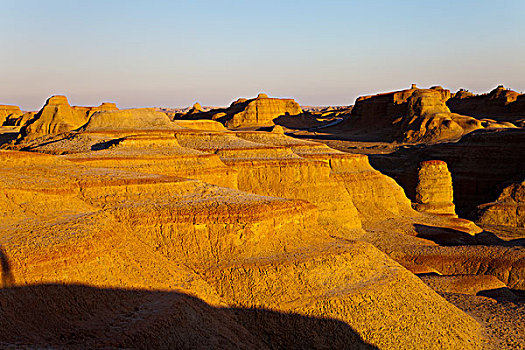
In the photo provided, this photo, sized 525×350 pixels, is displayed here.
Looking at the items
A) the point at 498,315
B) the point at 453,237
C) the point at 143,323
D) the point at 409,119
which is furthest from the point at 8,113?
the point at 498,315

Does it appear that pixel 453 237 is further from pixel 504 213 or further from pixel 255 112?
pixel 255 112

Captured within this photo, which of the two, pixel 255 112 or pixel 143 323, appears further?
pixel 255 112

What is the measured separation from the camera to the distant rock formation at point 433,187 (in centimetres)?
4171

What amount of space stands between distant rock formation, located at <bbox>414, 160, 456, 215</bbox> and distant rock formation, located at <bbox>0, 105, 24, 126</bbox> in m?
100

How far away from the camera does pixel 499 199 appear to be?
43281 mm

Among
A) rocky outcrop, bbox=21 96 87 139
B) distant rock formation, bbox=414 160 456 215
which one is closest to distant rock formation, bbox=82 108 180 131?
distant rock formation, bbox=414 160 456 215

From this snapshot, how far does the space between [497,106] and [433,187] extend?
222 ft

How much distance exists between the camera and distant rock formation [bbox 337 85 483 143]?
3201 inches

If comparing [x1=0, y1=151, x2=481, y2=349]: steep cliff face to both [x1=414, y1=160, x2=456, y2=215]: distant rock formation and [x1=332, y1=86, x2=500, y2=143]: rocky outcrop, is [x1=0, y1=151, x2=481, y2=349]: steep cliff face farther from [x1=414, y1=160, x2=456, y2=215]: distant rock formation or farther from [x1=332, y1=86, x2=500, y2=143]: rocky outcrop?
[x1=332, y1=86, x2=500, y2=143]: rocky outcrop

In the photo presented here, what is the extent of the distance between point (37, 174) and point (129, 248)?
Result: 7.32 meters

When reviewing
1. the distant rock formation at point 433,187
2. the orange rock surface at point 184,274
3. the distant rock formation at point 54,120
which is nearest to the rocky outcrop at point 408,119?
the distant rock formation at point 433,187

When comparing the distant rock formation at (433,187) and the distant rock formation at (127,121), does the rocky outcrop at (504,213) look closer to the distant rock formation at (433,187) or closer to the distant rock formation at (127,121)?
the distant rock formation at (433,187)

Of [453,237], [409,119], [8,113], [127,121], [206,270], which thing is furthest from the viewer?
[8,113]

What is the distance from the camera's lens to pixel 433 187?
41.8 m
